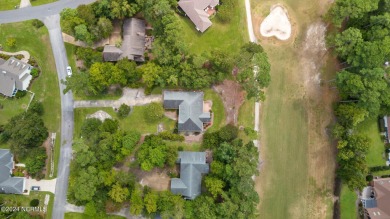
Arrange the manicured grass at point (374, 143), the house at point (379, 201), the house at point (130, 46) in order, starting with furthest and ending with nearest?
1. the house at point (130, 46)
2. the manicured grass at point (374, 143)
3. the house at point (379, 201)

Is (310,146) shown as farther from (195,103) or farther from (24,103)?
(24,103)

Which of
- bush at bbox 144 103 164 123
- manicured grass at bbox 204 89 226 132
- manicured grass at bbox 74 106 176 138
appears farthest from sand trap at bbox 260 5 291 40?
manicured grass at bbox 74 106 176 138

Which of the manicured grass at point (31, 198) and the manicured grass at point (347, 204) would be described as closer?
the manicured grass at point (347, 204)

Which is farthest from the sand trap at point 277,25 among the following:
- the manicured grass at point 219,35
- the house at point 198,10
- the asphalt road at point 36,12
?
the asphalt road at point 36,12

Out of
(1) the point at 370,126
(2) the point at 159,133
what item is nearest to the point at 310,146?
(1) the point at 370,126

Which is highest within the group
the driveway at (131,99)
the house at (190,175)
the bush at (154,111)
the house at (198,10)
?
the house at (198,10)

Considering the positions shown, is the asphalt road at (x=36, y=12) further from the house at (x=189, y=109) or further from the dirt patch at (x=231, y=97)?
the dirt patch at (x=231, y=97)
